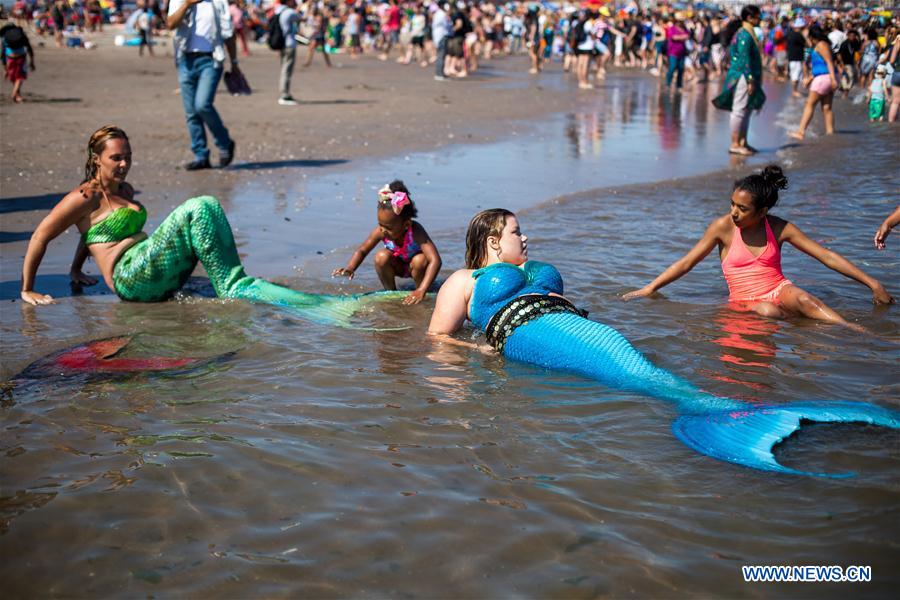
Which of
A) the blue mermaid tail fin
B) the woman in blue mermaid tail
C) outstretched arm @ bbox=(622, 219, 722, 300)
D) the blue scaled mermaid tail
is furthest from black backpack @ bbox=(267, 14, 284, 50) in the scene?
the blue mermaid tail fin

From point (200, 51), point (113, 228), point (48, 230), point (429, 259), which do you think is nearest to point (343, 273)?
point (429, 259)

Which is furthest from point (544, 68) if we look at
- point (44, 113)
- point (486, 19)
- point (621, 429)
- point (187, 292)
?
point (621, 429)

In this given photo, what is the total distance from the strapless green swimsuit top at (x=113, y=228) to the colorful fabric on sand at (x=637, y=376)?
8.44 feet

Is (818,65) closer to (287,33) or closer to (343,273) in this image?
(287,33)

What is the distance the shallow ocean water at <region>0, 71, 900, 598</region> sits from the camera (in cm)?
287

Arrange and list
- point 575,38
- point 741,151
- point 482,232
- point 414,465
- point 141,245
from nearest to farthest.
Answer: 1. point 414,465
2. point 482,232
3. point 141,245
4. point 741,151
5. point 575,38

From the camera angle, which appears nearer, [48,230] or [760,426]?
[760,426]

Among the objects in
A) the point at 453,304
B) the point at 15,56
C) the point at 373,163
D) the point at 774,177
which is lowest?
the point at 453,304

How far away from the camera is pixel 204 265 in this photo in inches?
234

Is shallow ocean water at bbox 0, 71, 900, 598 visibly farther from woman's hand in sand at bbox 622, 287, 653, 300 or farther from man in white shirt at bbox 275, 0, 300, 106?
man in white shirt at bbox 275, 0, 300, 106

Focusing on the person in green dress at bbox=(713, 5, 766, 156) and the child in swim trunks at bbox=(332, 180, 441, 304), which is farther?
the person in green dress at bbox=(713, 5, 766, 156)

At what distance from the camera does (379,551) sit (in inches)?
117

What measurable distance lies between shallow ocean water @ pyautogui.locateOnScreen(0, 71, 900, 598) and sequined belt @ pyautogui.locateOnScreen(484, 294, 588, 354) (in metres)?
0.17

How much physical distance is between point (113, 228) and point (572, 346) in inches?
129
